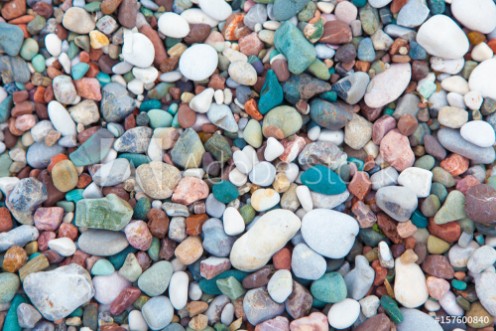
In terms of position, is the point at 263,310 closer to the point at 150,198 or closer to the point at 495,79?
the point at 150,198

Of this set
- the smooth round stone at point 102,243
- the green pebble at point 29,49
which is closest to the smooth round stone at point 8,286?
the smooth round stone at point 102,243

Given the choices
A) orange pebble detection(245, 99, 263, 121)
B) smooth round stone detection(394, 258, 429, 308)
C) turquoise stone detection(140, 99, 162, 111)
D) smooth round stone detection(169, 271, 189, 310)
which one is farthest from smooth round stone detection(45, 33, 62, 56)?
smooth round stone detection(394, 258, 429, 308)

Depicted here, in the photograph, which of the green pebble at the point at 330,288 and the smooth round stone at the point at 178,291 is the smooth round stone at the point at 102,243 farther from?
the green pebble at the point at 330,288

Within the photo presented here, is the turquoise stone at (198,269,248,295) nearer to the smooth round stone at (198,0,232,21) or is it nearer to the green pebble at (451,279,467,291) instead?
the green pebble at (451,279,467,291)

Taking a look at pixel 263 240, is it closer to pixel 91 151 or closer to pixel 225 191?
pixel 225 191

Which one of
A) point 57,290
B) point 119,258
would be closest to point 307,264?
point 119,258
